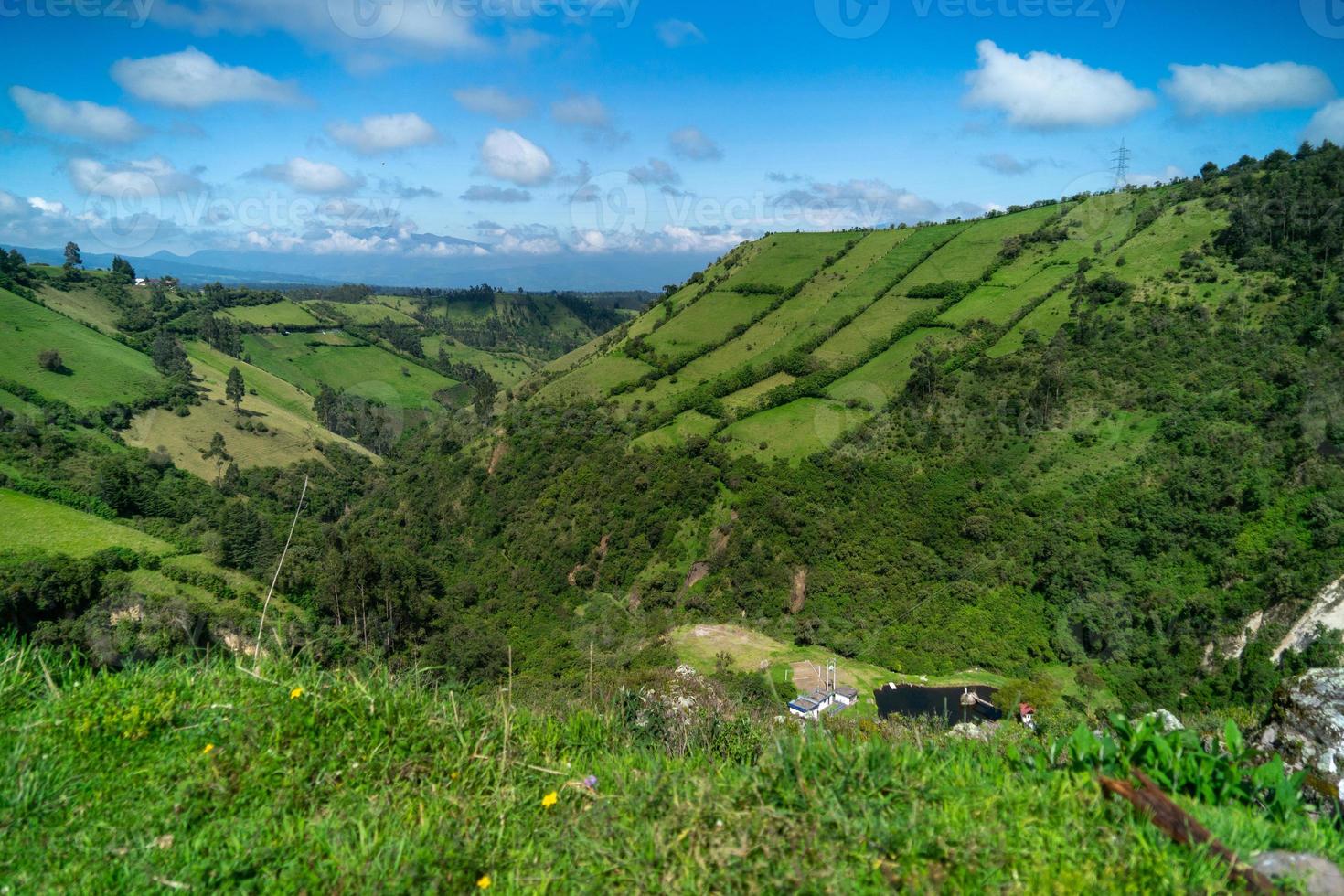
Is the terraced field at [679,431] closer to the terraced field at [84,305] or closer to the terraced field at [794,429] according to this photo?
the terraced field at [794,429]

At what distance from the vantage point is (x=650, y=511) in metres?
62.3

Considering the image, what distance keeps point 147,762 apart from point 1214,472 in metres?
52.3

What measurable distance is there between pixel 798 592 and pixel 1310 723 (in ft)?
156

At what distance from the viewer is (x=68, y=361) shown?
8156cm

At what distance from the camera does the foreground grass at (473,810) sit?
254cm

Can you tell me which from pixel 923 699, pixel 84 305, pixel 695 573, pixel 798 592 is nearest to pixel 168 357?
pixel 84 305

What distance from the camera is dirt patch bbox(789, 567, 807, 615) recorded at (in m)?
50.8

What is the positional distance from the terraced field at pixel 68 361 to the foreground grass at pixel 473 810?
323 feet

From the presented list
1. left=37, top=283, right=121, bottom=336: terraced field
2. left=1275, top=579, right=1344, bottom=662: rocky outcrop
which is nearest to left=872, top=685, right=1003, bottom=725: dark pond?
left=1275, top=579, right=1344, bottom=662: rocky outcrop

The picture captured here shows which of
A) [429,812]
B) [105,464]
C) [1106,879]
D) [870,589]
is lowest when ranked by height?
[870,589]

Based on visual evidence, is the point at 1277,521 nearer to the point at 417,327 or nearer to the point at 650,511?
the point at 650,511

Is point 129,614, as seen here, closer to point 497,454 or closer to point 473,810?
point 473,810

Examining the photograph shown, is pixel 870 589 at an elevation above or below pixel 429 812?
below

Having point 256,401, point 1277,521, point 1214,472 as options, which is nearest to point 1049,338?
point 1214,472
